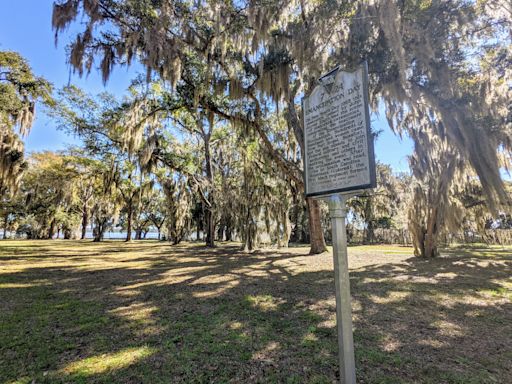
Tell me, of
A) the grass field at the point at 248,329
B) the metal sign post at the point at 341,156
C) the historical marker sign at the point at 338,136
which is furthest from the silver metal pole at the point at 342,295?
the grass field at the point at 248,329

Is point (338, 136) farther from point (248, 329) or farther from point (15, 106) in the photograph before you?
point (15, 106)

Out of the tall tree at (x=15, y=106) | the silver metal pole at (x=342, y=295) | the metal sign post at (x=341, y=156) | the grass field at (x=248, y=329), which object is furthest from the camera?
the tall tree at (x=15, y=106)

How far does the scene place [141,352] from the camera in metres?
3.14

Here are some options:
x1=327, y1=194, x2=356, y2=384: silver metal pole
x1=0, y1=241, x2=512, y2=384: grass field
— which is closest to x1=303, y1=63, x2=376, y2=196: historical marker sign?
x1=327, y1=194, x2=356, y2=384: silver metal pole

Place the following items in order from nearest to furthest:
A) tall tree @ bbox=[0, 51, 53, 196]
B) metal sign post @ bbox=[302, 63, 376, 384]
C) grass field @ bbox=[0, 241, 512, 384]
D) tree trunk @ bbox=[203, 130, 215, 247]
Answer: metal sign post @ bbox=[302, 63, 376, 384] < grass field @ bbox=[0, 241, 512, 384] < tall tree @ bbox=[0, 51, 53, 196] < tree trunk @ bbox=[203, 130, 215, 247]

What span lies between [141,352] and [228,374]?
1.17 m

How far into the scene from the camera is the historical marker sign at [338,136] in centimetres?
253

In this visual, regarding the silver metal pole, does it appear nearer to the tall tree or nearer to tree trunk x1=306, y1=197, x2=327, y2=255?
tree trunk x1=306, y1=197, x2=327, y2=255

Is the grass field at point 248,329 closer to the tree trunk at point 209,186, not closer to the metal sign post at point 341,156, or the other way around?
the metal sign post at point 341,156

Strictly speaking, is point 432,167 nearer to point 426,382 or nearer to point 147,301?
point 426,382

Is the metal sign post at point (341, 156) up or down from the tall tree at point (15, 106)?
down

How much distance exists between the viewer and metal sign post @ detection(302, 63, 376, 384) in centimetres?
241

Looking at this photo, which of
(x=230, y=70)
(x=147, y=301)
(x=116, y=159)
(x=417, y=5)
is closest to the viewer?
(x=147, y=301)

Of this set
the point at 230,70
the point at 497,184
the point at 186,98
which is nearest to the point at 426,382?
the point at 497,184
